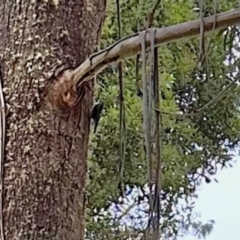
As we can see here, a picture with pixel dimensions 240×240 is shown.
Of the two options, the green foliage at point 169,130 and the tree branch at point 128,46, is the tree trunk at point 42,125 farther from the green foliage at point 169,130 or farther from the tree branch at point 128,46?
the green foliage at point 169,130

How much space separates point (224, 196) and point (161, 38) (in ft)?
6.62

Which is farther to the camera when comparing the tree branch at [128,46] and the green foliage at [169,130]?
the green foliage at [169,130]

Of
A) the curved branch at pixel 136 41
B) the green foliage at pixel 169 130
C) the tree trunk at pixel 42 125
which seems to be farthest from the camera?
the green foliage at pixel 169 130

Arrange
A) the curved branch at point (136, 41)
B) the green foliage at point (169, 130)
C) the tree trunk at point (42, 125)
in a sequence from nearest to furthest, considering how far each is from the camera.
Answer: the curved branch at point (136, 41) < the tree trunk at point (42, 125) < the green foliage at point (169, 130)

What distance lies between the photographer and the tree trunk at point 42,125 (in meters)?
0.95

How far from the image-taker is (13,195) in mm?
955

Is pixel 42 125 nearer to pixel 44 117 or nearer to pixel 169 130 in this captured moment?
pixel 44 117

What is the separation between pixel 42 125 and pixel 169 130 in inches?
62.7

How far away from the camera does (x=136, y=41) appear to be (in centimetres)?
90

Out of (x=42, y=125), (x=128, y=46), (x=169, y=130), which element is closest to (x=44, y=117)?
(x=42, y=125)

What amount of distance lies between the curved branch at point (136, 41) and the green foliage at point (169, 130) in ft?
4.33

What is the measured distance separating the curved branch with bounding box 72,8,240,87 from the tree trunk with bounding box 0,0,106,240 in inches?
2.3

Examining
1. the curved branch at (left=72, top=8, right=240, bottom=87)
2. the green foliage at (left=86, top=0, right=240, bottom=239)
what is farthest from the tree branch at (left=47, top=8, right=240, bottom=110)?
the green foliage at (left=86, top=0, right=240, bottom=239)

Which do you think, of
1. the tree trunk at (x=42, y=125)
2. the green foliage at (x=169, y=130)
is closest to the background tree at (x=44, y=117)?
the tree trunk at (x=42, y=125)
